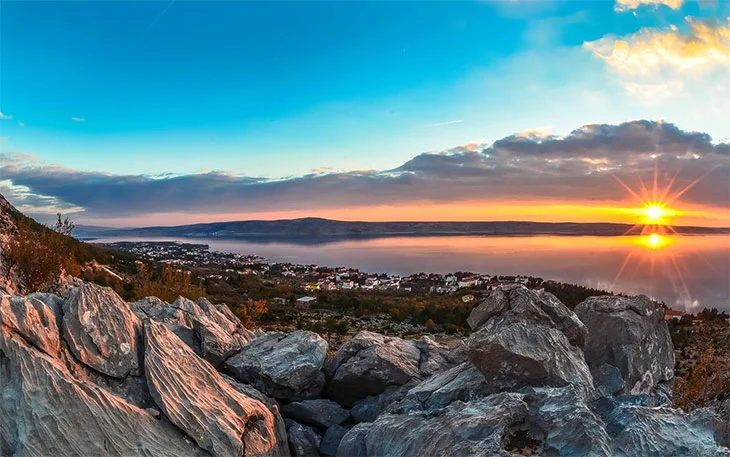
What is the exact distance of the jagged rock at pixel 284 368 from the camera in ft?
40.8

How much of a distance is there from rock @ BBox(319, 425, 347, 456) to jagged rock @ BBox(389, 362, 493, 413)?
153 cm

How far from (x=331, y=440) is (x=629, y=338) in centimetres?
832

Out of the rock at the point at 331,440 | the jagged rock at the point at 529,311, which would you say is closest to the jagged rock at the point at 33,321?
the rock at the point at 331,440

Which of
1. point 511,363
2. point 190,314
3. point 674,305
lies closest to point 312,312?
point 190,314

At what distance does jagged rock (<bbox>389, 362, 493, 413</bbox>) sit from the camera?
384 inches

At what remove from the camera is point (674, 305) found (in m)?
64.6

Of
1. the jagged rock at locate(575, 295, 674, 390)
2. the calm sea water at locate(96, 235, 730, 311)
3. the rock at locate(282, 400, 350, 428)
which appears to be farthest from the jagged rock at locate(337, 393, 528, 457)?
→ the calm sea water at locate(96, 235, 730, 311)

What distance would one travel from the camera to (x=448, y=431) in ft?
24.9

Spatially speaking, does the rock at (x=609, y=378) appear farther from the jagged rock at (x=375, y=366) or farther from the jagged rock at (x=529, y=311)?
the jagged rock at (x=375, y=366)

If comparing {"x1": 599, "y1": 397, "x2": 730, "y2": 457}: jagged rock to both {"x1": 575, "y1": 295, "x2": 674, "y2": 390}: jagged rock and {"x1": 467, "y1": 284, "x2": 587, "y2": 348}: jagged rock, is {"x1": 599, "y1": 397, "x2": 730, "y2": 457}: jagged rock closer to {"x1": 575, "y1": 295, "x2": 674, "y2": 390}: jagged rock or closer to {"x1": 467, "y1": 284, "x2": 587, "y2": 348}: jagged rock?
{"x1": 467, "y1": 284, "x2": 587, "y2": 348}: jagged rock

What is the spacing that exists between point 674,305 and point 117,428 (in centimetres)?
7389

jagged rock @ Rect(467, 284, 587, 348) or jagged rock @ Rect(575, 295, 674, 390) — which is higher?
jagged rock @ Rect(467, 284, 587, 348)

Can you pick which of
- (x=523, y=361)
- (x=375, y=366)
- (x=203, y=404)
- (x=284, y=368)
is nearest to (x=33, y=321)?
(x=203, y=404)

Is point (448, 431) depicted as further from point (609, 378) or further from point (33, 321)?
point (33, 321)
